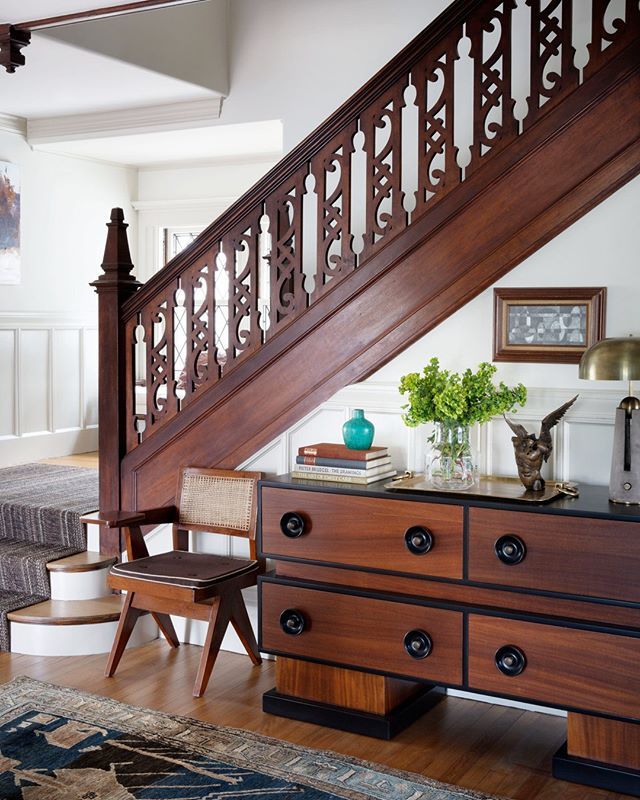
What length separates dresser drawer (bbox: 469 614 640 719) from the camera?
10.0 ft

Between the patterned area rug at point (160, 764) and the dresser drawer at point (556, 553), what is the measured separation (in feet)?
2.31

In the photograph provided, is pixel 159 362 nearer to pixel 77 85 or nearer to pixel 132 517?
pixel 132 517

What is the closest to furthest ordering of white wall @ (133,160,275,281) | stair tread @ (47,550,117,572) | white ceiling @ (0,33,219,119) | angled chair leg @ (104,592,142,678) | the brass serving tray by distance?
1. the brass serving tray
2. angled chair leg @ (104,592,142,678)
3. stair tread @ (47,550,117,572)
4. white ceiling @ (0,33,219,119)
5. white wall @ (133,160,275,281)

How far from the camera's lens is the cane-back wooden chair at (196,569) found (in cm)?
390

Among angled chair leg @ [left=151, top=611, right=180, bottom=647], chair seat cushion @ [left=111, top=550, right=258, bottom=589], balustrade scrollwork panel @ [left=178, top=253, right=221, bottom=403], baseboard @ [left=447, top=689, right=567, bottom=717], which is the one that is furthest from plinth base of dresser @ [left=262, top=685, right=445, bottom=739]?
balustrade scrollwork panel @ [left=178, top=253, right=221, bottom=403]

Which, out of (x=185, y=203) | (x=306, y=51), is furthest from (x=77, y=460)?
(x=306, y=51)

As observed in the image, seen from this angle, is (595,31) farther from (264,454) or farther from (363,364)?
(264,454)

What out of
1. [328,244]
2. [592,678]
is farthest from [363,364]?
[592,678]

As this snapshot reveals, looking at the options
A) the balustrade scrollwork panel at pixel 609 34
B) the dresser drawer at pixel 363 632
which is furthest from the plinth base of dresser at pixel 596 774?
the balustrade scrollwork panel at pixel 609 34

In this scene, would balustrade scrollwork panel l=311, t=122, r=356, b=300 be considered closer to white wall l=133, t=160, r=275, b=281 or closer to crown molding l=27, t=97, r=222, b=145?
crown molding l=27, t=97, r=222, b=145

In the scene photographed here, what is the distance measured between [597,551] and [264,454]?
5.67 ft

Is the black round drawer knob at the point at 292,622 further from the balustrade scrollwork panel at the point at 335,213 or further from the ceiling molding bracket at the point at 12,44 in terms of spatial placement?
the ceiling molding bracket at the point at 12,44

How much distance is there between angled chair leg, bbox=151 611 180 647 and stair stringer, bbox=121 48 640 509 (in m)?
0.56

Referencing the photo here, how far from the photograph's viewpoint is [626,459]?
323 cm
